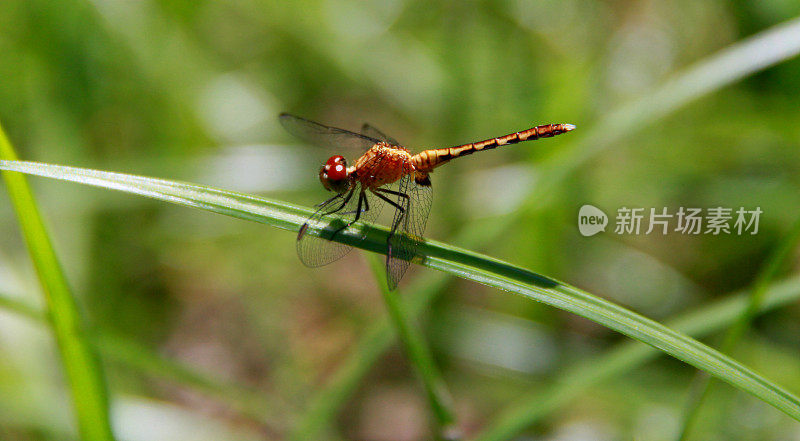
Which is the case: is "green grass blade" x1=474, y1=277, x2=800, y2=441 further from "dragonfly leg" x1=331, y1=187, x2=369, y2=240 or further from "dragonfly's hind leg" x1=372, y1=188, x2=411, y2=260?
"dragonfly leg" x1=331, y1=187, x2=369, y2=240

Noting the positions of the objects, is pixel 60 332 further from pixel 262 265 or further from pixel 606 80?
pixel 606 80

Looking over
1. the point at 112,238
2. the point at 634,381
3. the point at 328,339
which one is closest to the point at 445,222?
the point at 328,339

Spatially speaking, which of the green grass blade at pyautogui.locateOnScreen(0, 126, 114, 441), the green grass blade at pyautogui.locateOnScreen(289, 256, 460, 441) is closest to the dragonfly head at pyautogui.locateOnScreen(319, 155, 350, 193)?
the green grass blade at pyautogui.locateOnScreen(289, 256, 460, 441)

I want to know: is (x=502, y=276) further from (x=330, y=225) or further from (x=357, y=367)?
(x=357, y=367)

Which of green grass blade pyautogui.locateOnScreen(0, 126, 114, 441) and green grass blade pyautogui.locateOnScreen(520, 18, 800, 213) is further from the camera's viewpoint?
green grass blade pyautogui.locateOnScreen(520, 18, 800, 213)

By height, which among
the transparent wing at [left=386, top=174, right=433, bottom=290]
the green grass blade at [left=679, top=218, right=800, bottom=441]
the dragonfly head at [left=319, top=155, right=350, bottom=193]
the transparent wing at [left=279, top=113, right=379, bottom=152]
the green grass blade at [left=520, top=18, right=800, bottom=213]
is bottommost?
the green grass blade at [left=679, top=218, right=800, bottom=441]

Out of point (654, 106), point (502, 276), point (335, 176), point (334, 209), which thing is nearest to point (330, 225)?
point (334, 209)

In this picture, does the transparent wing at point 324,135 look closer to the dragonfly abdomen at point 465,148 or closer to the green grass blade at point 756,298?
the dragonfly abdomen at point 465,148

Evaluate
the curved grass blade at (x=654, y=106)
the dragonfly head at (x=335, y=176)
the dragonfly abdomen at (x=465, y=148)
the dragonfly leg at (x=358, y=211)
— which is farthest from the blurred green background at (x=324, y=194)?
the dragonfly head at (x=335, y=176)
